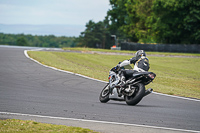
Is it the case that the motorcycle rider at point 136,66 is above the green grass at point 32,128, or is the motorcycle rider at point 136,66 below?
above

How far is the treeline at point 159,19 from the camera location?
60.1 meters

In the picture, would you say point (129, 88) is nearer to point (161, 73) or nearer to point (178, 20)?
point (161, 73)

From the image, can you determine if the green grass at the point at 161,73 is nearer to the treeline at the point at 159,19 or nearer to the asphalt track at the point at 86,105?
the asphalt track at the point at 86,105

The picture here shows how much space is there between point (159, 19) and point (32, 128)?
6050 cm

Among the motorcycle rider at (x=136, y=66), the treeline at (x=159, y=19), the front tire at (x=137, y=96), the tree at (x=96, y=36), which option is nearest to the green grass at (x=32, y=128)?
the front tire at (x=137, y=96)

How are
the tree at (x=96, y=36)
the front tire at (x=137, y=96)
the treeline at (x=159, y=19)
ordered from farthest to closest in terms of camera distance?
1. the tree at (x=96, y=36)
2. the treeline at (x=159, y=19)
3. the front tire at (x=137, y=96)

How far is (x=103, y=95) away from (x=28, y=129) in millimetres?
5114

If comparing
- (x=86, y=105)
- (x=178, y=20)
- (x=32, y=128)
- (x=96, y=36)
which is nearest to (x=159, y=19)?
(x=178, y=20)

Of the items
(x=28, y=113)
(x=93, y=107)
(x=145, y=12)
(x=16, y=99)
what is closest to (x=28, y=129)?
(x=28, y=113)

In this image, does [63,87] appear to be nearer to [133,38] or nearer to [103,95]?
[103,95]

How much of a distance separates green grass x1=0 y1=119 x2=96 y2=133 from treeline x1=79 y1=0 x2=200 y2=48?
179 ft

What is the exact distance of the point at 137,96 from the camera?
33.6ft

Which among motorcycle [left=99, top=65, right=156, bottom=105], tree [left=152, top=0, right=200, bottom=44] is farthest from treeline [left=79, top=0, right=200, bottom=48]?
motorcycle [left=99, top=65, right=156, bottom=105]

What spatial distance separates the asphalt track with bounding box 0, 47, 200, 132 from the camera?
843 centimetres
